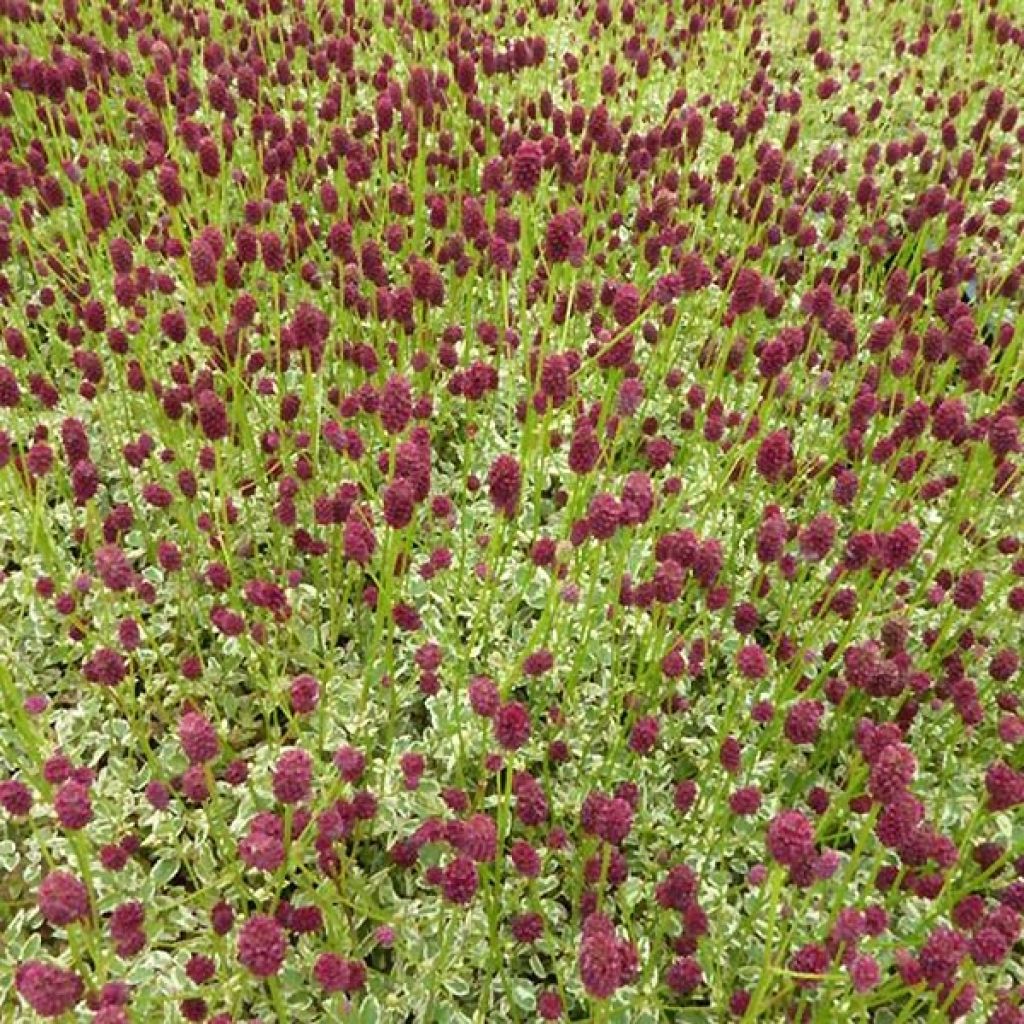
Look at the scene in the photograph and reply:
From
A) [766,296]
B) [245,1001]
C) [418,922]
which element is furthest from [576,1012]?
A: [766,296]

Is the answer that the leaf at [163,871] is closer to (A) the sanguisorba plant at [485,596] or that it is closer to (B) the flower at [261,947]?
(A) the sanguisorba plant at [485,596]

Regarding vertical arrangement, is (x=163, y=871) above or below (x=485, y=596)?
below

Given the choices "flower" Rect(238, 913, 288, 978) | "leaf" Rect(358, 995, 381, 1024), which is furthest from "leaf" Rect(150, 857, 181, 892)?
"flower" Rect(238, 913, 288, 978)

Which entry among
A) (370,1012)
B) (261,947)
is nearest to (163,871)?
(370,1012)

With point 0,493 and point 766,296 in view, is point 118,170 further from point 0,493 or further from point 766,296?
point 766,296

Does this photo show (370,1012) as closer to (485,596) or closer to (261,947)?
(261,947)

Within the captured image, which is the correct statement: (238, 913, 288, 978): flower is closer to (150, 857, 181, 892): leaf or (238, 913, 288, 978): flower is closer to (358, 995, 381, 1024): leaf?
(358, 995, 381, 1024): leaf

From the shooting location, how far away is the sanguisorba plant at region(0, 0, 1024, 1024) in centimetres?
150

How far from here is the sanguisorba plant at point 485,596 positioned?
1.50m

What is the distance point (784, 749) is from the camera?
1.89 metres

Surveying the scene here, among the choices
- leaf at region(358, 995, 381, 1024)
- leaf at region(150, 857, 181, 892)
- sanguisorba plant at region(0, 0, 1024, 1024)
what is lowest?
leaf at region(358, 995, 381, 1024)

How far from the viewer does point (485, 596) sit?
1.92m

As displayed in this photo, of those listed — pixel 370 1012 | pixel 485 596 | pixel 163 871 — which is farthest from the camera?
pixel 485 596

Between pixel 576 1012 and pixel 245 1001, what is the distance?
0.55m
